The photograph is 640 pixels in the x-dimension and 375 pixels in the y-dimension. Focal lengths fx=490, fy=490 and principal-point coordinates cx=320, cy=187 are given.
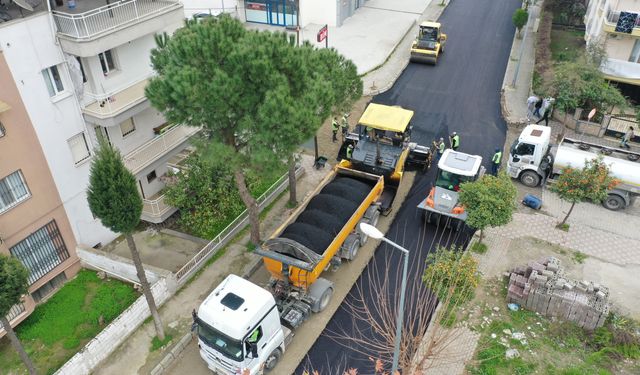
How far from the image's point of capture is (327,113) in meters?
16.7

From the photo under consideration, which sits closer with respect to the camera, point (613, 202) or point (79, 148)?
point (79, 148)

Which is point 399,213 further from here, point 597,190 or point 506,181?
point 597,190

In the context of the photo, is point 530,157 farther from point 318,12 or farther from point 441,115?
point 318,12

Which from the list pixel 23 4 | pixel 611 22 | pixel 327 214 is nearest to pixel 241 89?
pixel 327 214

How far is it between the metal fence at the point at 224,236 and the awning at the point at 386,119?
15.6 ft

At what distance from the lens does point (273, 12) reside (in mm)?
38750

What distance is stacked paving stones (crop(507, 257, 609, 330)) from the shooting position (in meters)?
Result: 15.7

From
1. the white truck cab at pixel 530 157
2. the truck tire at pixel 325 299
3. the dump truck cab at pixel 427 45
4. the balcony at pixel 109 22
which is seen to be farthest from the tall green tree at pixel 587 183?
the balcony at pixel 109 22

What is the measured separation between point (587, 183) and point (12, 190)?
797 inches

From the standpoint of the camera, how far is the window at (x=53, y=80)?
1599 centimetres

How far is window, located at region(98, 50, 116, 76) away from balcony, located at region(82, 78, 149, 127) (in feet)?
2.57

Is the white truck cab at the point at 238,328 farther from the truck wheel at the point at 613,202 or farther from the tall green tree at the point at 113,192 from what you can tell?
the truck wheel at the point at 613,202

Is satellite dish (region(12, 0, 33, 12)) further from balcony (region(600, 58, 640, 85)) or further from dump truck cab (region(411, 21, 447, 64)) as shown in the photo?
balcony (region(600, 58, 640, 85))

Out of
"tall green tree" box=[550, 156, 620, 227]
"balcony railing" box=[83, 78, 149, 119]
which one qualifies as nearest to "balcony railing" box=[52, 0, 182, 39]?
"balcony railing" box=[83, 78, 149, 119]
